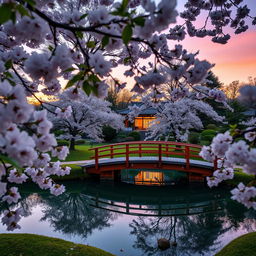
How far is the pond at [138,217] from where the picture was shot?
5992 mm

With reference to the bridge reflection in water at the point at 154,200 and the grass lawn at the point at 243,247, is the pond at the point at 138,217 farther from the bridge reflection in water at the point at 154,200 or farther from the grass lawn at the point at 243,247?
the grass lawn at the point at 243,247

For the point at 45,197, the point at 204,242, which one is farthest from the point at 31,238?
the point at 45,197

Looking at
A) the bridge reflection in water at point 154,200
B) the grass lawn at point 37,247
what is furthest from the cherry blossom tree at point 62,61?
the bridge reflection in water at point 154,200

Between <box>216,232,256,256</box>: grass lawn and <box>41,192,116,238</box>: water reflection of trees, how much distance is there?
3.81 m

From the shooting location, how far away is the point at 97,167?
1051cm

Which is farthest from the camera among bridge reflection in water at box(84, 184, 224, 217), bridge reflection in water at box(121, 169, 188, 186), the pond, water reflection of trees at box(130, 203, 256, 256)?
bridge reflection in water at box(121, 169, 188, 186)

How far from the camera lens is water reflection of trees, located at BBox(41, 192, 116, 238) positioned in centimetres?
682

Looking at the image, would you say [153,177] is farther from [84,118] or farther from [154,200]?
[84,118]

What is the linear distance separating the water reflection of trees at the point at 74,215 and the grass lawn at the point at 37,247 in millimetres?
2711

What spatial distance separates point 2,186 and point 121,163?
9024mm

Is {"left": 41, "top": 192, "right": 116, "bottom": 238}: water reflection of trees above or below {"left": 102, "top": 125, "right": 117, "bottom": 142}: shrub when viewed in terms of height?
below

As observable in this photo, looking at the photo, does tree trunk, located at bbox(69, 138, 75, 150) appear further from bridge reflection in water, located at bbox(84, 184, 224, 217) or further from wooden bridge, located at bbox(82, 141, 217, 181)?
bridge reflection in water, located at bbox(84, 184, 224, 217)

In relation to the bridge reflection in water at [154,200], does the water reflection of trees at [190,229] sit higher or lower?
lower

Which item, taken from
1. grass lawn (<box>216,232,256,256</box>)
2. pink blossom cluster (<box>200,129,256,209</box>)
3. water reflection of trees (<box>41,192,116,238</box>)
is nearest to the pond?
water reflection of trees (<box>41,192,116,238</box>)
